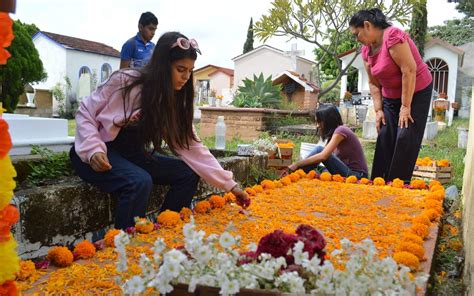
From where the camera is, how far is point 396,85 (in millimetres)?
4355

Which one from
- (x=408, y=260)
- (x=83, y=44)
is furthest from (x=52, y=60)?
(x=408, y=260)

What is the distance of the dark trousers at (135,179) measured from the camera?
8.38 ft

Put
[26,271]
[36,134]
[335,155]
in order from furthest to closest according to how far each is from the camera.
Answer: [335,155] → [36,134] → [26,271]

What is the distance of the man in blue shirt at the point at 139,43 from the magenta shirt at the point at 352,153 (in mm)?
2193

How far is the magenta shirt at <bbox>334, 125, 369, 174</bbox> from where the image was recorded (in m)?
4.84

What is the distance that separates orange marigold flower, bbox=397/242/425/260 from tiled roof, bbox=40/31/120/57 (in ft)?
87.6

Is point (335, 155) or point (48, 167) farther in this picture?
point (335, 155)

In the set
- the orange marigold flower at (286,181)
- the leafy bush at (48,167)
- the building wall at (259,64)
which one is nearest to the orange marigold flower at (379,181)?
the orange marigold flower at (286,181)

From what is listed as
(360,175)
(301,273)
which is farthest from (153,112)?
(360,175)

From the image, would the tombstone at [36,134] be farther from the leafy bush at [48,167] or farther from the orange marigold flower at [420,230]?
the orange marigold flower at [420,230]

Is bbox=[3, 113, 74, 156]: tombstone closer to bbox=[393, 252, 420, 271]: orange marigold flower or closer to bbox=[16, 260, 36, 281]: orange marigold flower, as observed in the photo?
bbox=[16, 260, 36, 281]: orange marigold flower

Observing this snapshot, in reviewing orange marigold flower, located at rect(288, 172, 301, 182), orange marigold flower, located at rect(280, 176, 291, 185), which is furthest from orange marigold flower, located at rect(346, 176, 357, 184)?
orange marigold flower, located at rect(280, 176, 291, 185)

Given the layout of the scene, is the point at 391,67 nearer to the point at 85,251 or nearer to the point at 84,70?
the point at 85,251

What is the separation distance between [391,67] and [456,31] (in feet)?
127
